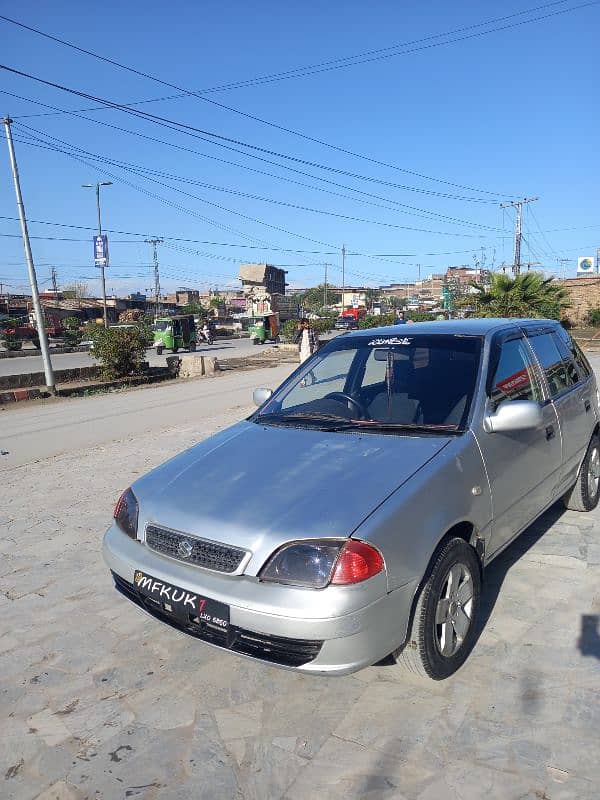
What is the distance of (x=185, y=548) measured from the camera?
262 cm

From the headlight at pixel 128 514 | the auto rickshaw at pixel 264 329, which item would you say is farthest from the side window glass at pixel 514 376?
the auto rickshaw at pixel 264 329

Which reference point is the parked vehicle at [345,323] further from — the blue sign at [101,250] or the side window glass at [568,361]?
the side window glass at [568,361]

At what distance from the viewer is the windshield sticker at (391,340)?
391 centimetres

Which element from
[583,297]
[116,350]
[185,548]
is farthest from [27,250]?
[583,297]

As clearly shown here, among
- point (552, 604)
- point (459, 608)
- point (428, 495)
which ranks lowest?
point (552, 604)

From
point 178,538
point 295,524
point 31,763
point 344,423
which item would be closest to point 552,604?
point 344,423

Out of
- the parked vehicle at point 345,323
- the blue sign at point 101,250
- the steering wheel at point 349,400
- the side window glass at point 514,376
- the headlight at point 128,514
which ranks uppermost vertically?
the blue sign at point 101,250

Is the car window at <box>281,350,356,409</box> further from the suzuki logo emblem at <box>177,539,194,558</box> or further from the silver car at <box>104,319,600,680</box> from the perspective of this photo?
the suzuki logo emblem at <box>177,539,194,558</box>

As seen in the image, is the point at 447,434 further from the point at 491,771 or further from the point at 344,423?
the point at 491,771

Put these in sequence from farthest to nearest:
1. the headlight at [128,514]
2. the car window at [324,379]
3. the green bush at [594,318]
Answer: the green bush at [594,318] < the car window at [324,379] < the headlight at [128,514]

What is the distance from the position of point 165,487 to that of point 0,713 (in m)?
1.23

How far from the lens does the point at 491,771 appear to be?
2.24 metres

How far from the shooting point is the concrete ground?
2234 mm

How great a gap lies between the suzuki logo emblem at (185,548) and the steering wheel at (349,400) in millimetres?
1383
